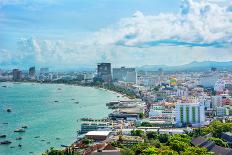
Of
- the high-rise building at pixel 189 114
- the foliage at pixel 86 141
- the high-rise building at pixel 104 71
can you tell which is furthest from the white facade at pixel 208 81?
the foliage at pixel 86 141

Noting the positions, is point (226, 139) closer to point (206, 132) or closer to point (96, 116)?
point (206, 132)

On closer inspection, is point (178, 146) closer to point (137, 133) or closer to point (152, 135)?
point (152, 135)

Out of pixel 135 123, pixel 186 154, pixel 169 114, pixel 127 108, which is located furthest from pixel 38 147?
pixel 127 108

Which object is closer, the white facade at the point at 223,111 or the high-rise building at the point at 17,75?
the white facade at the point at 223,111

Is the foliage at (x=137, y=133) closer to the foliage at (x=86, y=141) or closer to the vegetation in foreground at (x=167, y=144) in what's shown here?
the vegetation in foreground at (x=167, y=144)

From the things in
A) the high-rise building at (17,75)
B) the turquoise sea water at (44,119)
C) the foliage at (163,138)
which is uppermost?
the high-rise building at (17,75)

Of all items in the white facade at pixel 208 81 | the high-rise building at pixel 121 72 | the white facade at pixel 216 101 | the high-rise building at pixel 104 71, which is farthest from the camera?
the high-rise building at pixel 121 72

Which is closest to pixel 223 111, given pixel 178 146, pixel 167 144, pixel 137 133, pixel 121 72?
pixel 137 133

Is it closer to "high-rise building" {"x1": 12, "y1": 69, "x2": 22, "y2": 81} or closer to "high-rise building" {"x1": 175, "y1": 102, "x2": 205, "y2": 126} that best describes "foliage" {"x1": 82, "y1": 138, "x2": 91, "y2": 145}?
"high-rise building" {"x1": 175, "y1": 102, "x2": 205, "y2": 126}

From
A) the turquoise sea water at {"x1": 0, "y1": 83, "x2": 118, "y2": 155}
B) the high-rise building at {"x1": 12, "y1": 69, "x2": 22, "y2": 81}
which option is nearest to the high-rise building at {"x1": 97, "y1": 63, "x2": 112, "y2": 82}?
the high-rise building at {"x1": 12, "y1": 69, "x2": 22, "y2": 81}
